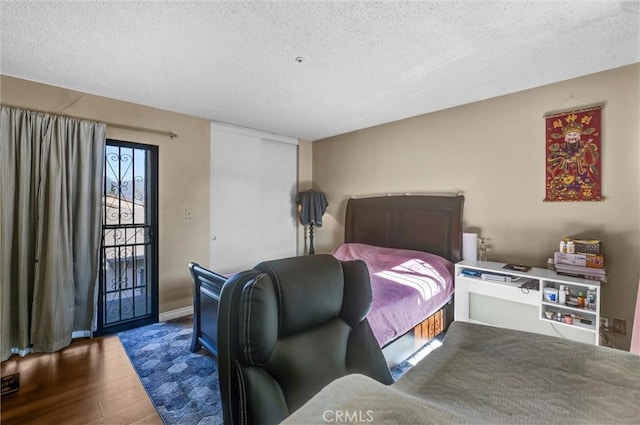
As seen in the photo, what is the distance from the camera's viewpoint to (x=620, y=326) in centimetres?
219

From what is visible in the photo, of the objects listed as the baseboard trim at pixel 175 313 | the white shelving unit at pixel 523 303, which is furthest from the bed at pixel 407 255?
the baseboard trim at pixel 175 313

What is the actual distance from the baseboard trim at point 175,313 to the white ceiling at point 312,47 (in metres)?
2.37

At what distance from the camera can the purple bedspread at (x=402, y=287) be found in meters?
1.92

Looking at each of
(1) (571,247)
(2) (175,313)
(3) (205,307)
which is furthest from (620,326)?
(2) (175,313)

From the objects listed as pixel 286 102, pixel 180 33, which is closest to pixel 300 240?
pixel 286 102

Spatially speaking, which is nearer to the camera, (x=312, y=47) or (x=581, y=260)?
(x=312, y=47)

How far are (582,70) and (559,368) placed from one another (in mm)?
2737

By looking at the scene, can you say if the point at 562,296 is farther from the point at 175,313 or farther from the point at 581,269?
the point at 175,313

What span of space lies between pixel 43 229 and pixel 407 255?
3.48 metres

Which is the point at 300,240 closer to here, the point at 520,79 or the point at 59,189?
the point at 59,189

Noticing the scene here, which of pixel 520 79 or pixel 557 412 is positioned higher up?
pixel 520 79

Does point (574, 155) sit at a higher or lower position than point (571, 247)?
higher

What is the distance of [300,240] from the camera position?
4.63 m

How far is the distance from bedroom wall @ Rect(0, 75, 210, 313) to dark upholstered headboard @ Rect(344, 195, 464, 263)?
204 cm
